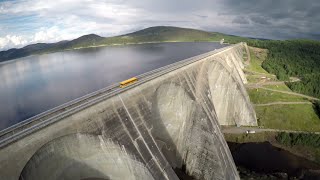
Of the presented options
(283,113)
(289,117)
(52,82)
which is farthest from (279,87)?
(52,82)

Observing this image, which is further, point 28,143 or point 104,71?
point 104,71

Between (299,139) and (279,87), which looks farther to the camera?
(279,87)

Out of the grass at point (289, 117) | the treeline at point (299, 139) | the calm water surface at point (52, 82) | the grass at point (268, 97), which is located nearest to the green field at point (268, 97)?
the grass at point (268, 97)

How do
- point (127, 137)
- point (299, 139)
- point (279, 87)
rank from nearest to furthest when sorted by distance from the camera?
point (127, 137)
point (299, 139)
point (279, 87)

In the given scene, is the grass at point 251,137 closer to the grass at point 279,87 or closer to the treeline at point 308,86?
the grass at point 279,87

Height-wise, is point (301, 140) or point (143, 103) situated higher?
point (143, 103)

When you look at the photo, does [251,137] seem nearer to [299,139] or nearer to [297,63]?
[299,139]

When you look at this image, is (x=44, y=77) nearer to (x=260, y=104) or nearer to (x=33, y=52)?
(x=260, y=104)

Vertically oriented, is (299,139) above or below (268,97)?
below

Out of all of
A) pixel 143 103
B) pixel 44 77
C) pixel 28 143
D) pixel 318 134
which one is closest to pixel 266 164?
pixel 318 134
